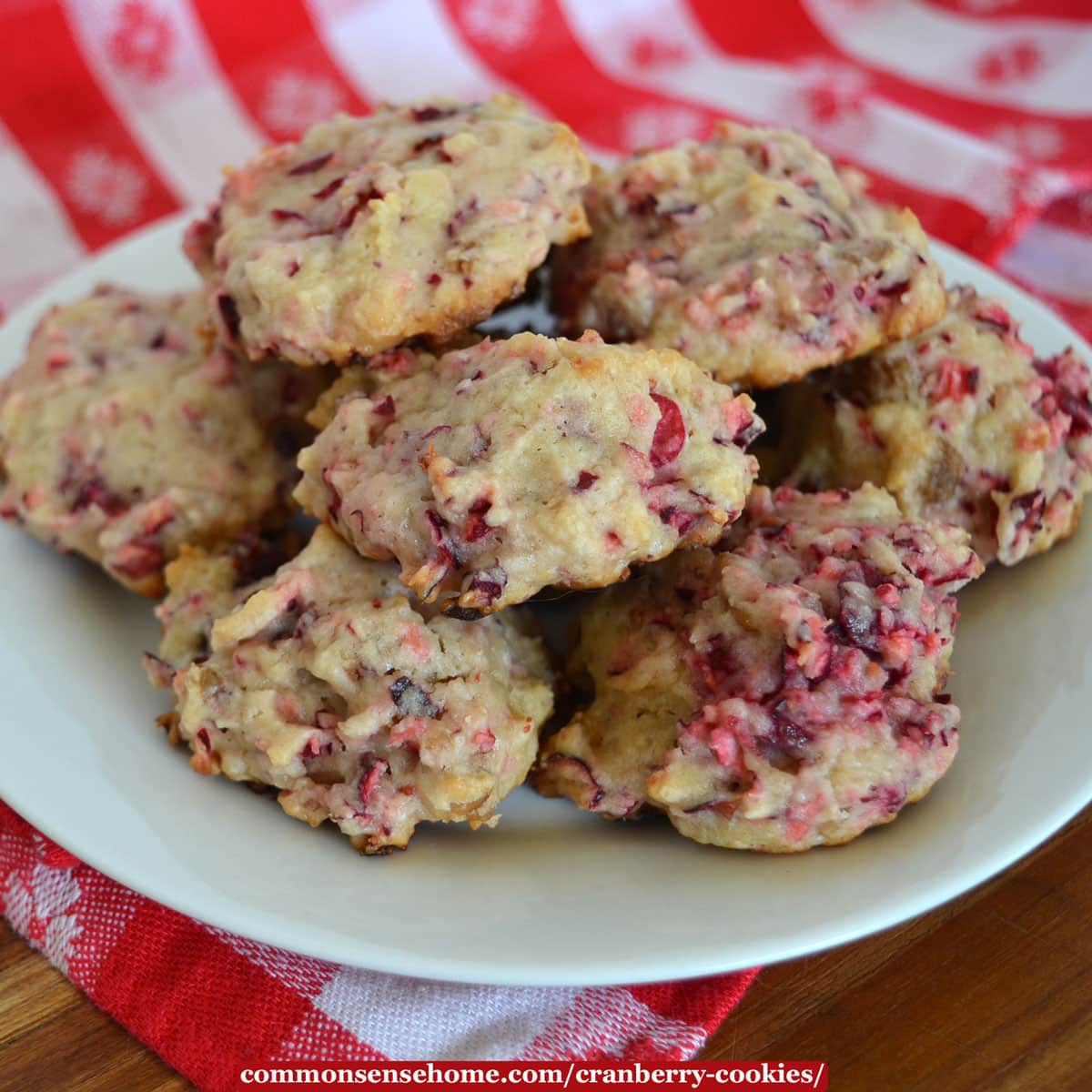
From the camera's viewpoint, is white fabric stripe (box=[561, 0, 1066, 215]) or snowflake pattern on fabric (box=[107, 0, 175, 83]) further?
snowflake pattern on fabric (box=[107, 0, 175, 83])

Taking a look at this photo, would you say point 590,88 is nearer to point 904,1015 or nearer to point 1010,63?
point 1010,63

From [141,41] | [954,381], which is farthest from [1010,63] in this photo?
[141,41]

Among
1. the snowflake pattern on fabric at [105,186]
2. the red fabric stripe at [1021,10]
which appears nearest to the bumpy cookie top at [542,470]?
the snowflake pattern on fabric at [105,186]

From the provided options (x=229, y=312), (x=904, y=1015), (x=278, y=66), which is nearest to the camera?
(x=904, y=1015)

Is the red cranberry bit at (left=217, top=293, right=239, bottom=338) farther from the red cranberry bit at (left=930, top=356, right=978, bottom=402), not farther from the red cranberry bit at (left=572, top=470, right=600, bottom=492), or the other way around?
the red cranberry bit at (left=930, top=356, right=978, bottom=402)

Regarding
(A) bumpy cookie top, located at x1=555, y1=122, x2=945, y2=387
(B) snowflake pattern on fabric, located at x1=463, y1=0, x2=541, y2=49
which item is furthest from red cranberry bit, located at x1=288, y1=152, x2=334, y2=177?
(B) snowflake pattern on fabric, located at x1=463, y1=0, x2=541, y2=49

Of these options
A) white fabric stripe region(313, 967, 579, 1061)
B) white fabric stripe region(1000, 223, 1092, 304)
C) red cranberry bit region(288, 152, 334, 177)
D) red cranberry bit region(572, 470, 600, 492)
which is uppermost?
red cranberry bit region(288, 152, 334, 177)

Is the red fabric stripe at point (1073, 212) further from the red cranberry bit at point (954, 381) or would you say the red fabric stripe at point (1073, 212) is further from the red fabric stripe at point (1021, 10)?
the red cranberry bit at point (954, 381)
